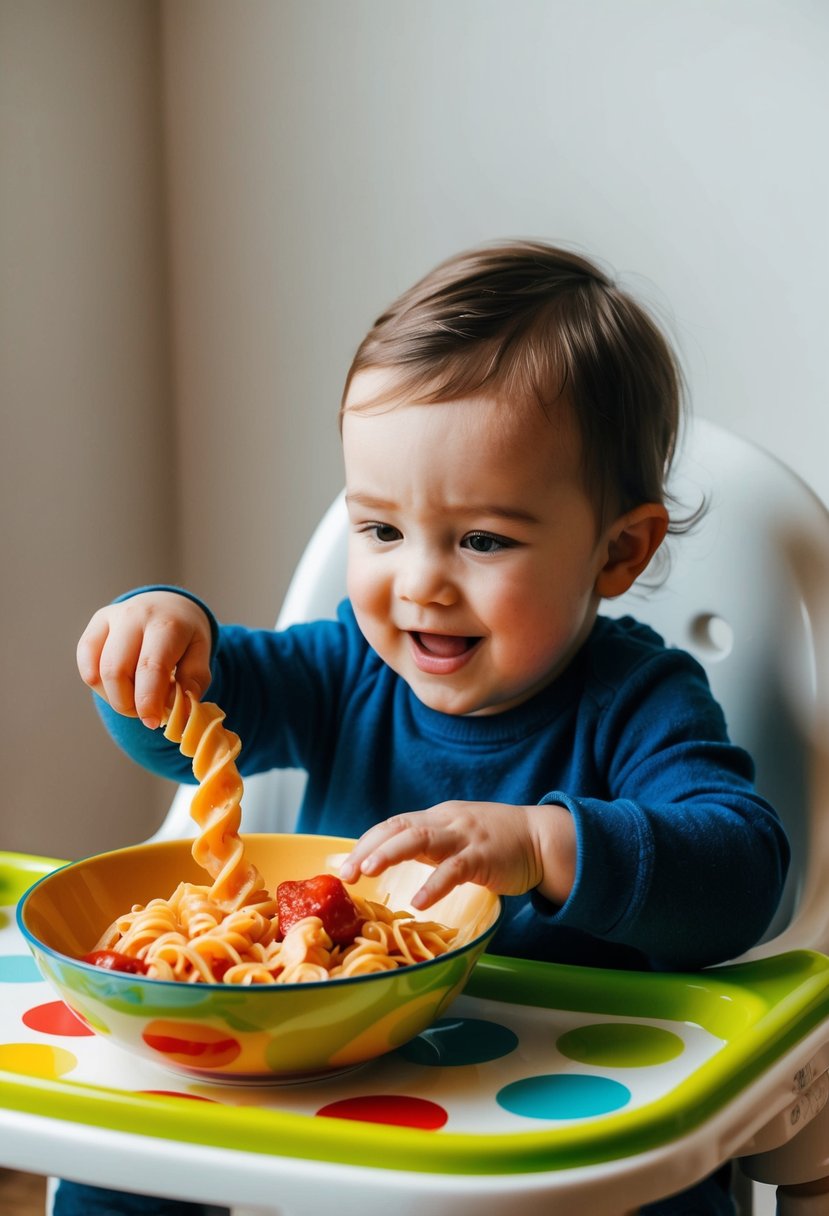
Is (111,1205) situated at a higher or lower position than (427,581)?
lower

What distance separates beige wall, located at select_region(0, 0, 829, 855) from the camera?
137cm

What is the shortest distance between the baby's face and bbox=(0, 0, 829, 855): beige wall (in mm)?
548

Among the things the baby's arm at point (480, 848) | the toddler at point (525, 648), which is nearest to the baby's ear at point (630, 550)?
the toddler at point (525, 648)

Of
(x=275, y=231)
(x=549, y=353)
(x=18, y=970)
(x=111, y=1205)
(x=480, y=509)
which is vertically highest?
(x=275, y=231)

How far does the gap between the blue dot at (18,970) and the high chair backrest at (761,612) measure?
0.33m

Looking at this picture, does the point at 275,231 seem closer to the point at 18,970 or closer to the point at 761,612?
the point at 761,612

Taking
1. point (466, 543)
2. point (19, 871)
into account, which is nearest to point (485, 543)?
point (466, 543)

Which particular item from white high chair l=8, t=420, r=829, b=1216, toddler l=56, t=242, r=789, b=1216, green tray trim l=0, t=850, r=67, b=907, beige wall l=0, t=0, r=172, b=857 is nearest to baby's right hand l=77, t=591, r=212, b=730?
toddler l=56, t=242, r=789, b=1216

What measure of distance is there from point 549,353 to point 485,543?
0.14 metres

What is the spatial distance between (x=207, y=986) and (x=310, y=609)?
0.67m

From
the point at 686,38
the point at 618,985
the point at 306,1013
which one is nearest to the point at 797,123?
the point at 686,38

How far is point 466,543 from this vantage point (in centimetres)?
90

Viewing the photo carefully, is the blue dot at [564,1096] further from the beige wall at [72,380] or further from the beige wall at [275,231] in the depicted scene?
the beige wall at [72,380]

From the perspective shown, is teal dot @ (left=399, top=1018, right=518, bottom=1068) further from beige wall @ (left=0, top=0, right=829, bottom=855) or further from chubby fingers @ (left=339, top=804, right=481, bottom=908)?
beige wall @ (left=0, top=0, right=829, bottom=855)
